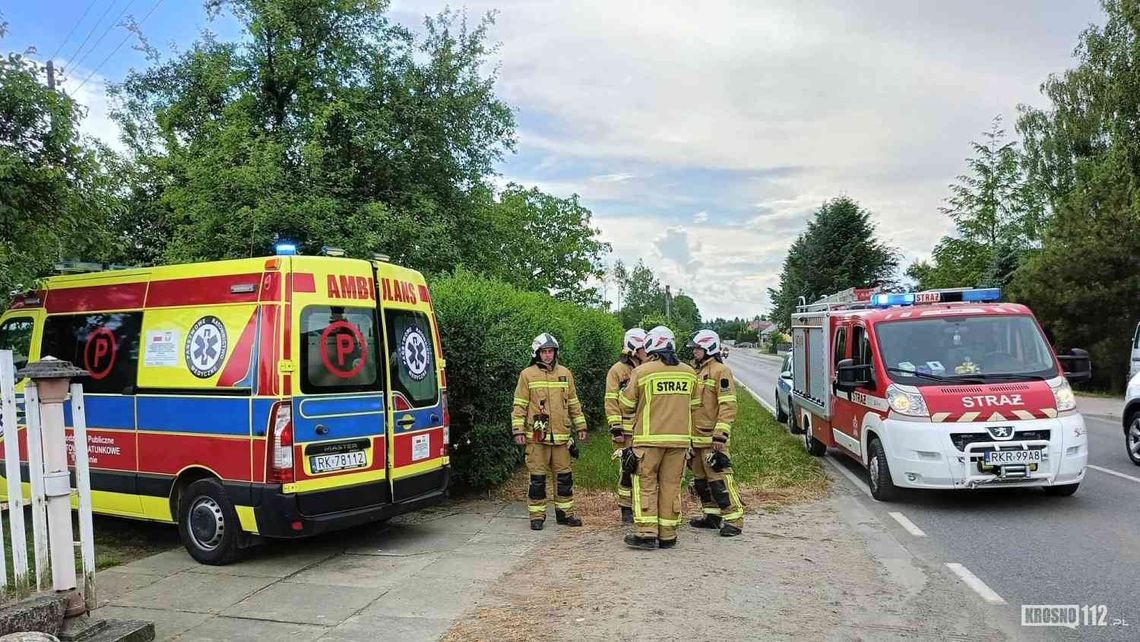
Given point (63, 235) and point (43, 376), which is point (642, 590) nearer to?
point (43, 376)

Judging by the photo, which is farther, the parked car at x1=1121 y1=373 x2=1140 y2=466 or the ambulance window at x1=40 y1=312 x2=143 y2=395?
the parked car at x1=1121 y1=373 x2=1140 y2=466

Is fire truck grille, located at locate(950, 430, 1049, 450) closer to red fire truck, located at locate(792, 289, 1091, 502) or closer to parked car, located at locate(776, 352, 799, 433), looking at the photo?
red fire truck, located at locate(792, 289, 1091, 502)

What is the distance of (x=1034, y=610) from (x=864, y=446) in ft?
13.7

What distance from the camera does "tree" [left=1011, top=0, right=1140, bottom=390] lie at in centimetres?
1895

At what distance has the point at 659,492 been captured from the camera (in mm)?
6848

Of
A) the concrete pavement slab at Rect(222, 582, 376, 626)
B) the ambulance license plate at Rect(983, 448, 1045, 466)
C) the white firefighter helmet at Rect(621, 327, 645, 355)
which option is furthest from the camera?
the white firefighter helmet at Rect(621, 327, 645, 355)

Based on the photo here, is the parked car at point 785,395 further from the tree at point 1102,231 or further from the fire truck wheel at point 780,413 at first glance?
the tree at point 1102,231

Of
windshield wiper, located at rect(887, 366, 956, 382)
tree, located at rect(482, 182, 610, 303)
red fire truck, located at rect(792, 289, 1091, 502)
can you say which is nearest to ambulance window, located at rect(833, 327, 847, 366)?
red fire truck, located at rect(792, 289, 1091, 502)

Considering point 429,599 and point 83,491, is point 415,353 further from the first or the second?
point 83,491

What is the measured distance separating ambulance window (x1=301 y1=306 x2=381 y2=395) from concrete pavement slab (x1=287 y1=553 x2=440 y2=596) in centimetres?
143

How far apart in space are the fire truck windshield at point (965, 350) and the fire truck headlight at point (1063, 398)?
0.66ft

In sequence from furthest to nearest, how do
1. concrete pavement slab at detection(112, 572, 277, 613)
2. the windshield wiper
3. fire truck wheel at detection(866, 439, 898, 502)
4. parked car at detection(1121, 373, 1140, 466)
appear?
1. parked car at detection(1121, 373, 1140, 466)
2. fire truck wheel at detection(866, 439, 898, 502)
3. the windshield wiper
4. concrete pavement slab at detection(112, 572, 277, 613)

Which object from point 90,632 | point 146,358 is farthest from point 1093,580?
point 146,358

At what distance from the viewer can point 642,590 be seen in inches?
216
